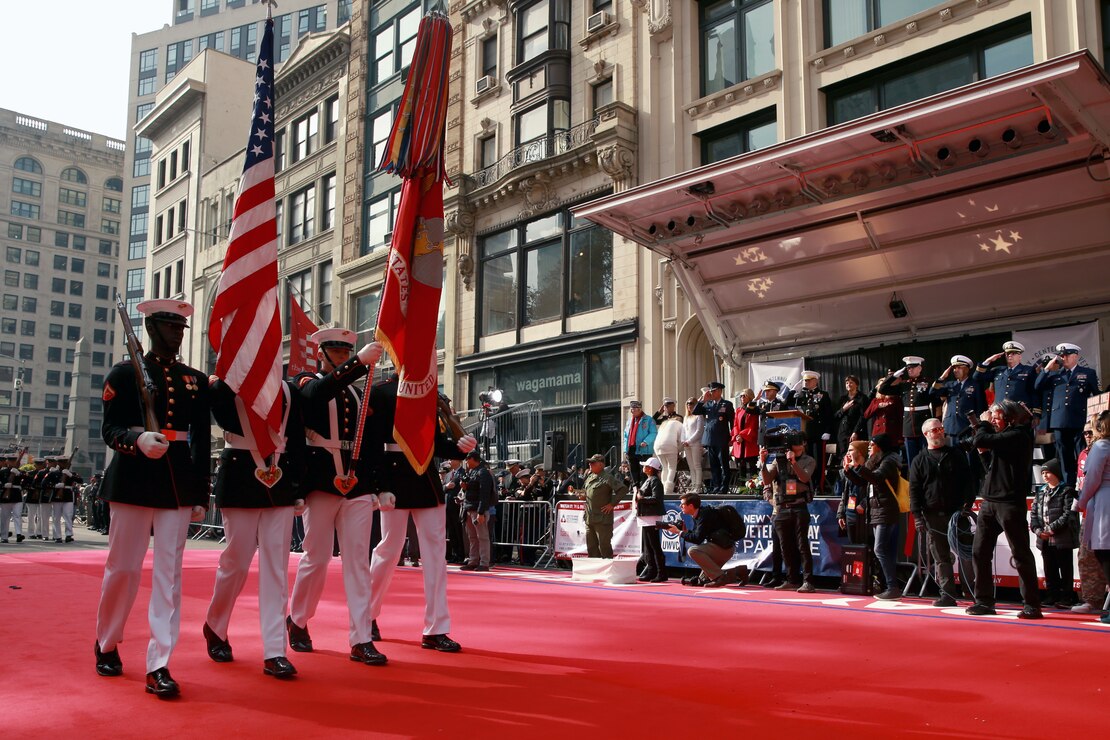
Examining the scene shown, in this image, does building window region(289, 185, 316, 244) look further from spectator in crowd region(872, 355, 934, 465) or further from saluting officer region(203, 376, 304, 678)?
saluting officer region(203, 376, 304, 678)

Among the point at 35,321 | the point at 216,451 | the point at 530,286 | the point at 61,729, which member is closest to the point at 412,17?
the point at 530,286

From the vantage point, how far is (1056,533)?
10.5 metres

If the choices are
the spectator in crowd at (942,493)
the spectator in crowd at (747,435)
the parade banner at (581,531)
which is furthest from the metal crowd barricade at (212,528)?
the spectator in crowd at (942,493)

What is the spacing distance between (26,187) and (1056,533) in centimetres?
11519

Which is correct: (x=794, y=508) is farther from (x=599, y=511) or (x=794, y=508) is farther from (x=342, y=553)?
(x=342, y=553)

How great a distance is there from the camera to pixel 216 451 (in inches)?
1650

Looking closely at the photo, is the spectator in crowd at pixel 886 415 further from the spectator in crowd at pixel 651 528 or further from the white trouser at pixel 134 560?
the white trouser at pixel 134 560

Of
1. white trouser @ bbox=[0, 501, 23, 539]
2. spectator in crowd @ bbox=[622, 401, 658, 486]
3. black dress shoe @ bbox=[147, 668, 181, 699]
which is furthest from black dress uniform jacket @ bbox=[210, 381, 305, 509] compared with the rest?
white trouser @ bbox=[0, 501, 23, 539]

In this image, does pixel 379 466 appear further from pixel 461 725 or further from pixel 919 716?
pixel 919 716

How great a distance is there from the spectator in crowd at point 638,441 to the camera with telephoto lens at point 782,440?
467 cm

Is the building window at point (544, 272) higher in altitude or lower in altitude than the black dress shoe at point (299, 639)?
higher

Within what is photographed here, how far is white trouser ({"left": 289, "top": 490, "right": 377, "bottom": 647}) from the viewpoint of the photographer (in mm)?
6566

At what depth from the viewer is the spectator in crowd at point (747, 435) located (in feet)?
51.8

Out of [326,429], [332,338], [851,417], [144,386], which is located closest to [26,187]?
[851,417]
